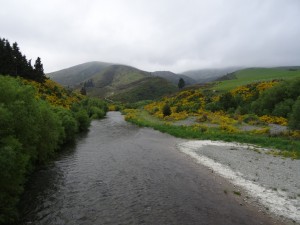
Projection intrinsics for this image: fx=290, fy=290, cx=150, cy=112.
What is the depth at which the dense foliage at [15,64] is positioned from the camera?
81688 mm

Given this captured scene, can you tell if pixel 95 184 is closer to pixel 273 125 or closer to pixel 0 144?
pixel 0 144

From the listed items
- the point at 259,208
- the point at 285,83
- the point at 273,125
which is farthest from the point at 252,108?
the point at 259,208

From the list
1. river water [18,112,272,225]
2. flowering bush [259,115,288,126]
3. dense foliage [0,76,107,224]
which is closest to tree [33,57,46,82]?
dense foliage [0,76,107,224]

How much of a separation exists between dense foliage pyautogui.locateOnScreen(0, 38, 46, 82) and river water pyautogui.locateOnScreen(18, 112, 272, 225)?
2044 inches

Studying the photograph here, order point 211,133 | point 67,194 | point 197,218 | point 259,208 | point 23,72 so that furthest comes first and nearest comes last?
point 23,72 < point 211,133 < point 67,194 < point 259,208 < point 197,218

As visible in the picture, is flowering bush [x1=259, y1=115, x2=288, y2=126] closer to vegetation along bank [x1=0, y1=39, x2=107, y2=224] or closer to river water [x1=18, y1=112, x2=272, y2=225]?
river water [x1=18, y1=112, x2=272, y2=225]

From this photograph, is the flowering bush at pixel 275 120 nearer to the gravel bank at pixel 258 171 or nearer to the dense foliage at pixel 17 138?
the gravel bank at pixel 258 171

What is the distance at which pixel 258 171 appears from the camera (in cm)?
3241

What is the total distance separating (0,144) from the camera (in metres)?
20.4

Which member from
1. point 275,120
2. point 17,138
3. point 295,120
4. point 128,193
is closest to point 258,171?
point 128,193

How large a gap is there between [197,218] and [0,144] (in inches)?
606

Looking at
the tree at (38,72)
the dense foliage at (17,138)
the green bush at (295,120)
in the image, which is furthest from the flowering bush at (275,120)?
the tree at (38,72)

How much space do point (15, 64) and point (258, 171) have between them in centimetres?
7661

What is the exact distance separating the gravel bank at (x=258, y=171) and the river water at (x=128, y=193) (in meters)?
2.04
